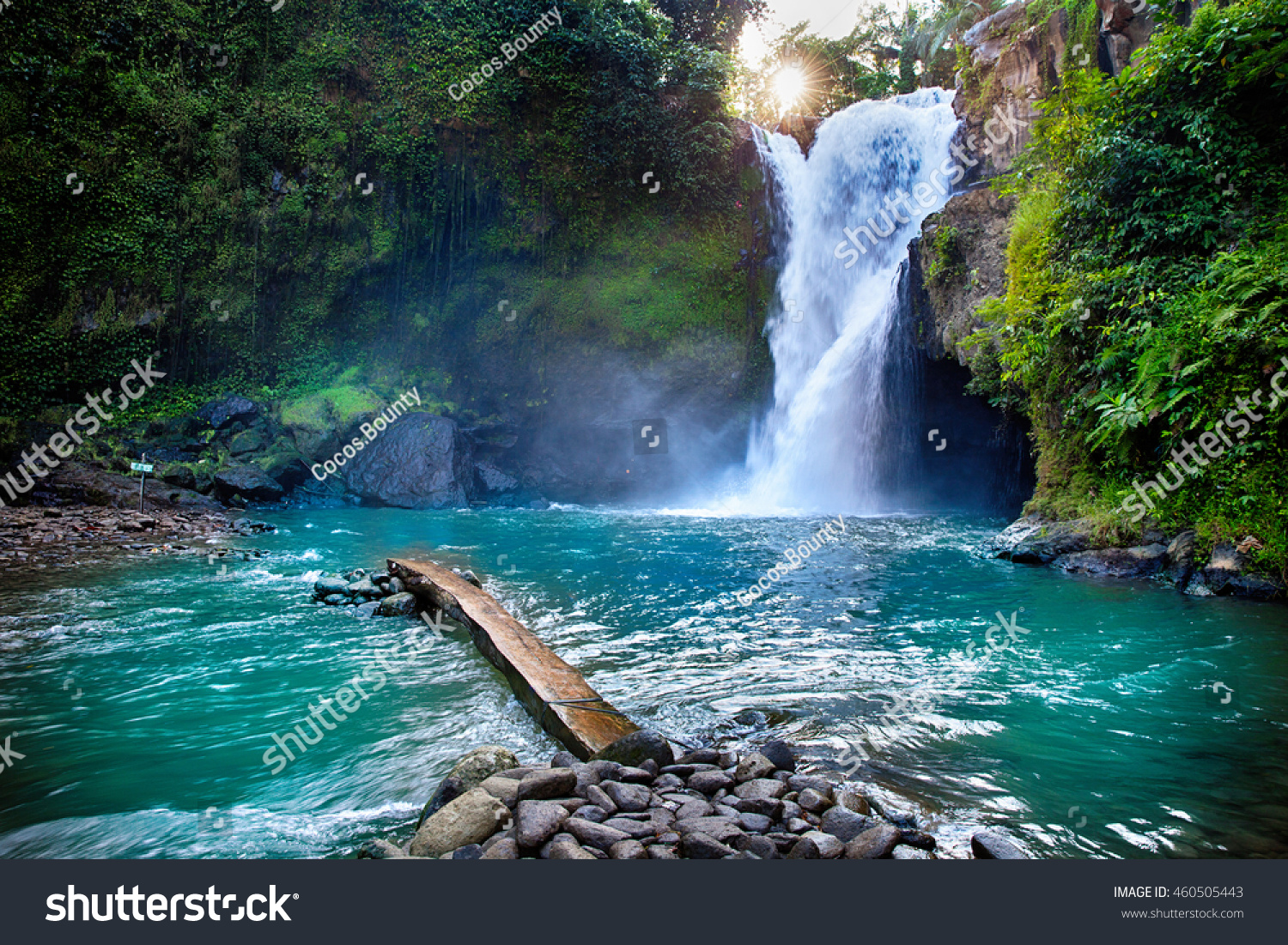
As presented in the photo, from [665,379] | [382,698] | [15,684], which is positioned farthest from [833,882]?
[665,379]

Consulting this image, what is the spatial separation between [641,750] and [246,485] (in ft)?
55.6

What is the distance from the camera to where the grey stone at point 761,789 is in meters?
2.71

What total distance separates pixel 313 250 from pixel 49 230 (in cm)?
628

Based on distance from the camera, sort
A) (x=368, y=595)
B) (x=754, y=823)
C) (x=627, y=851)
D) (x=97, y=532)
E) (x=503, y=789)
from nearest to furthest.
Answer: (x=627, y=851), (x=754, y=823), (x=503, y=789), (x=368, y=595), (x=97, y=532)

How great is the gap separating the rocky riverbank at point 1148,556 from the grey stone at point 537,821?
735 centimetres

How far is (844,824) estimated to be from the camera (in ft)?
8.23

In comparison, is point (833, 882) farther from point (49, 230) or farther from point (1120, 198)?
point (49, 230)

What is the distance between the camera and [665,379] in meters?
20.9

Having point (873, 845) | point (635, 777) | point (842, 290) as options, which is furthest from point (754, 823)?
point (842, 290)

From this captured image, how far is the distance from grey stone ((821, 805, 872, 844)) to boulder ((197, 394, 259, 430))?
66.0 feet

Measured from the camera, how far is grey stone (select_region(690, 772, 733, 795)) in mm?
2824

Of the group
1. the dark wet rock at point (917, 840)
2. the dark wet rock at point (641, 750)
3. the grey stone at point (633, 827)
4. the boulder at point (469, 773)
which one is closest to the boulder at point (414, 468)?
the boulder at point (469, 773)

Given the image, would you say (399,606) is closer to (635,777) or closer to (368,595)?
(368,595)

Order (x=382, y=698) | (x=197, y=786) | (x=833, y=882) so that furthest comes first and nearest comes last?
(x=382, y=698) → (x=197, y=786) → (x=833, y=882)
